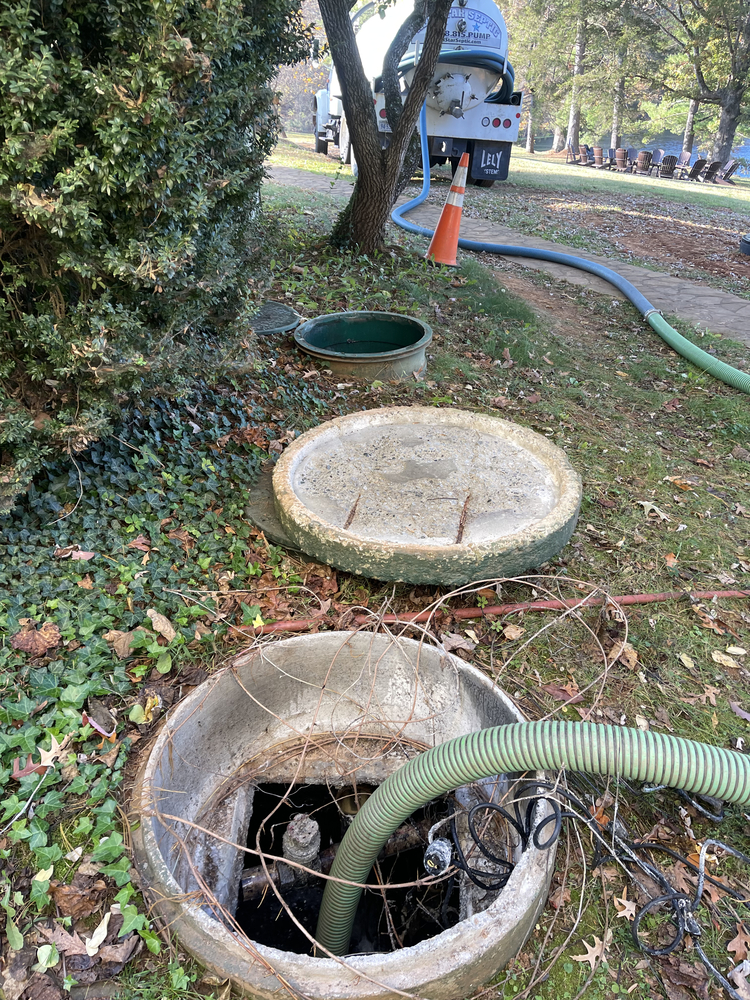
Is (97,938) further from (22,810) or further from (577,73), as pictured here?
(577,73)

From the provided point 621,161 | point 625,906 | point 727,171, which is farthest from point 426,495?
point 621,161

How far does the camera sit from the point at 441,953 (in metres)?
1.71

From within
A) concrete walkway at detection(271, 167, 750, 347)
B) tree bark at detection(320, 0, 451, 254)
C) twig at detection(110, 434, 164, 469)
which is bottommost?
twig at detection(110, 434, 164, 469)

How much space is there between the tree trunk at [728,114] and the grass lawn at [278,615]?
72.8 feet

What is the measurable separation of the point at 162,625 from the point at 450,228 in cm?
601

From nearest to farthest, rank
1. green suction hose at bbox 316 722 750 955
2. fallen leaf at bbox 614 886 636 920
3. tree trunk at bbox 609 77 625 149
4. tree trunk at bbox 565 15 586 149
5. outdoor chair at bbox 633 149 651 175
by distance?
green suction hose at bbox 316 722 750 955 → fallen leaf at bbox 614 886 636 920 → outdoor chair at bbox 633 149 651 175 → tree trunk at bbox 565 15 586 149 → tree trunk at bbox 609 77 625 149

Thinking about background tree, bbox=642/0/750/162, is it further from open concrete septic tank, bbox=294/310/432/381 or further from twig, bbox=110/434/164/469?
twig, bbox=110/434/164/469

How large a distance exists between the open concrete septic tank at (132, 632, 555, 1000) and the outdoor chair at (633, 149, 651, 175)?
25.0m

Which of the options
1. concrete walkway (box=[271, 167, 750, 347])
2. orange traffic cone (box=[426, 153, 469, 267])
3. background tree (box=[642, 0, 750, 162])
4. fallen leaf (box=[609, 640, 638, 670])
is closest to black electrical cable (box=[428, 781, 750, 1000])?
fallen leaf (box=[609, 640, 638, 670])

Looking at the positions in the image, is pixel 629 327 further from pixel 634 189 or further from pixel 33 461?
pixel 634 189

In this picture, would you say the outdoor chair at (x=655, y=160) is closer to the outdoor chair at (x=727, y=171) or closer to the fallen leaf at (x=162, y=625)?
the outdoor chair at (x=727, y=171)

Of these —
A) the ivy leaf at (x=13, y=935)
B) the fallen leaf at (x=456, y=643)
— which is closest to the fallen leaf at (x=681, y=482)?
the fallen leaf at (x=456, y=643)

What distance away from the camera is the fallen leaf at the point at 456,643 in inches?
112

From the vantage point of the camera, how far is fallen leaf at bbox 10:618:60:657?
8.02 feet
